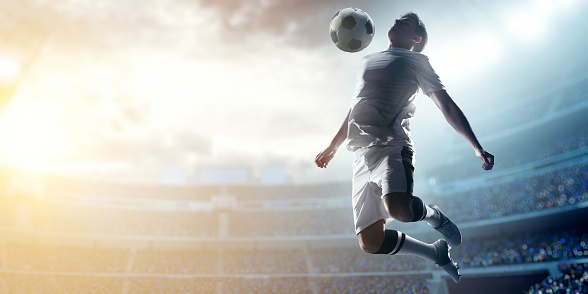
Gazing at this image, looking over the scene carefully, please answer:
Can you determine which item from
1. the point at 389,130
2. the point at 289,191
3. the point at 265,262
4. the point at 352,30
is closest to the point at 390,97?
the point at 389,130

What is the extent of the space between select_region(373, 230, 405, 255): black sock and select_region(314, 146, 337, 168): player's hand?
1.04 meters

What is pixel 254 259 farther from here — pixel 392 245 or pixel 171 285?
pixel 392 245

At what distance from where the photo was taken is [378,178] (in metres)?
3.28

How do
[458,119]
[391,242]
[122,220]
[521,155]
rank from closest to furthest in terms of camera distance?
1. [458,119]
2. [391,242]
3. [521,155]
4. [122,220]

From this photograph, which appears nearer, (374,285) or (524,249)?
(524,249)

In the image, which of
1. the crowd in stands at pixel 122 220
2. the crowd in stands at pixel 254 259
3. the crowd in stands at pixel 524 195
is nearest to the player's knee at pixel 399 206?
the crowd in stands at pixel 524 195

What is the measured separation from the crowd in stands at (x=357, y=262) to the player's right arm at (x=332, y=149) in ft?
83.1

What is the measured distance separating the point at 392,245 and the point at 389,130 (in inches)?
42.5

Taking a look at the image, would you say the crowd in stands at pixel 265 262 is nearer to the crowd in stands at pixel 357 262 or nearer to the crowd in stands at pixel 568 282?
the crowd in stands at pixel 357 262

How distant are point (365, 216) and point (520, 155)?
3224cm

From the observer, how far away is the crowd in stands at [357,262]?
27.5 metres

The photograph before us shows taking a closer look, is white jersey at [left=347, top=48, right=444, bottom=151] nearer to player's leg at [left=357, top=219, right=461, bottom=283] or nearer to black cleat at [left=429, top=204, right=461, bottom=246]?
player's leg at [left=357, top=219, right=461, bottom=283]

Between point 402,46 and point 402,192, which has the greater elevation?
point 402,46

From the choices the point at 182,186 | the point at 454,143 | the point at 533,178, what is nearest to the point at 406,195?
the point at 533,178
